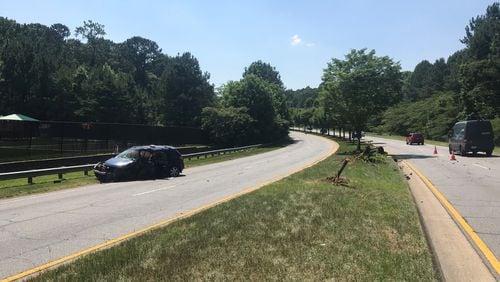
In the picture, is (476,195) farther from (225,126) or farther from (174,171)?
(225,126)

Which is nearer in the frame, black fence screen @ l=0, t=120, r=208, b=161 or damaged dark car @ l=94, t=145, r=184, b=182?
damaged dark car @ l=94, t=145, r=184, b=182

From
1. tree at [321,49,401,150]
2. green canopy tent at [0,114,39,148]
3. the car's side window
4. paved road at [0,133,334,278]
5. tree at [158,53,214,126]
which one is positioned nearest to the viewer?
paved road at [0,133,334,278]

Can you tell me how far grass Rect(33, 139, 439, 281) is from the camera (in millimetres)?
6223

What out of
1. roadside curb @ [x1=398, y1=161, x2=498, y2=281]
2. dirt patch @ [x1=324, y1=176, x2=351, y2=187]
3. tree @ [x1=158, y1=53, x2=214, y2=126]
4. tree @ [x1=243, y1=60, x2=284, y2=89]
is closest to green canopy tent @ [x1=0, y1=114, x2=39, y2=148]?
dirt patch @ [x1=324, y1=176, x2=351, y2=187]

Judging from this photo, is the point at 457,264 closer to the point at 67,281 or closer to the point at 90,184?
the point at 67,281

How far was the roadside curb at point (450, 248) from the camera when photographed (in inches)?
257

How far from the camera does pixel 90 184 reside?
20.7m

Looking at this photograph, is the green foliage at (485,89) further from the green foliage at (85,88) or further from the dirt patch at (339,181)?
the dirt patch at (339,181)

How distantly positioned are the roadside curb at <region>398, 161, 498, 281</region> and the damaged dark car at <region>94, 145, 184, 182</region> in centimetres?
1313

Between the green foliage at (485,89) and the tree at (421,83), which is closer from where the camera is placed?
the green foliage at (485,89)

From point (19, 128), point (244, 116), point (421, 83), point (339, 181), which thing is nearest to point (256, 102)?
point (244, 116)

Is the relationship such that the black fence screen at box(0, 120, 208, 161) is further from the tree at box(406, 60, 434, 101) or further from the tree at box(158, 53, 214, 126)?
the tree at box(406, 60, 434, 101)

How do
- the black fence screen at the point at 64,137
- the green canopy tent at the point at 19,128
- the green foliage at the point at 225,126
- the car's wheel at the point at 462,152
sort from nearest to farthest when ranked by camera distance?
the black fence screen at the point at 64,137 < the green canopy tent at the point at 19,128 < the car's wheel at the point at 462,152 < the green foliage at the point at 225,126

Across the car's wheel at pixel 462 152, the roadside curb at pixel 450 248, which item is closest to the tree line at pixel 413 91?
the car's wheel at pixel 462 152
